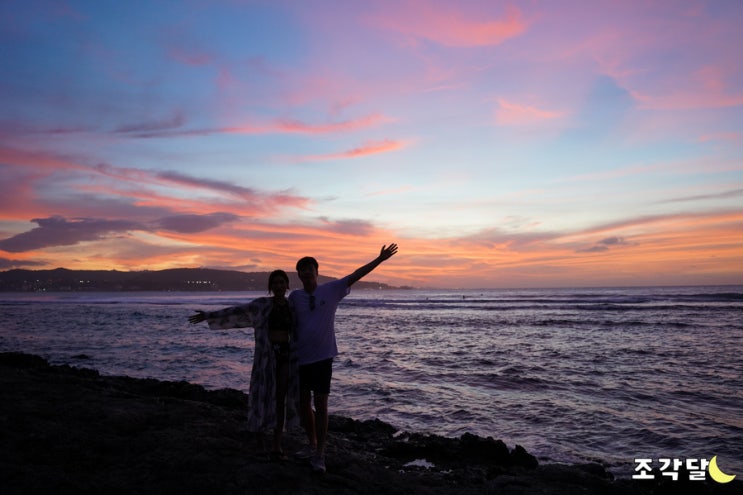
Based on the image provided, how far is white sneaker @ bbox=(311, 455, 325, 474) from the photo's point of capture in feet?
18.0

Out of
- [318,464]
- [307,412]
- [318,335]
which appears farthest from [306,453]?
[318,335]

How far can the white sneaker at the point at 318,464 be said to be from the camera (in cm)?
549

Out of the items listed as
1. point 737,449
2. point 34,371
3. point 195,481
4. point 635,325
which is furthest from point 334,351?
point 635,325

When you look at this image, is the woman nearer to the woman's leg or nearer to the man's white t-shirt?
the woman's leg

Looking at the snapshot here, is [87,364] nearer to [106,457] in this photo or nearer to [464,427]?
[106,457]

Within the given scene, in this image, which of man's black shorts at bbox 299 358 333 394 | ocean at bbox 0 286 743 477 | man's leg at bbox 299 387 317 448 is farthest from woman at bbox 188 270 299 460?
ocean at bbox 0 286 743 477

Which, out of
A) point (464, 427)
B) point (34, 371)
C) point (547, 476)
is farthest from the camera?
point (34, 371)

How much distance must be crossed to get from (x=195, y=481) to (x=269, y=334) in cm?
181

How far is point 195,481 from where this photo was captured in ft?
16.2

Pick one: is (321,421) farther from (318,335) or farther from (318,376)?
(318,335)

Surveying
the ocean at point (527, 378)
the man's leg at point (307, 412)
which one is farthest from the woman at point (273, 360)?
the ocean at point (527, 378)

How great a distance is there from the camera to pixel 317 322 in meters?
5.54

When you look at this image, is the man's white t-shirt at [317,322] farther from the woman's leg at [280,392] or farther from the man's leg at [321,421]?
the man's leg at [321,421]

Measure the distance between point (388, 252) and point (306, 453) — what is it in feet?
9.54
